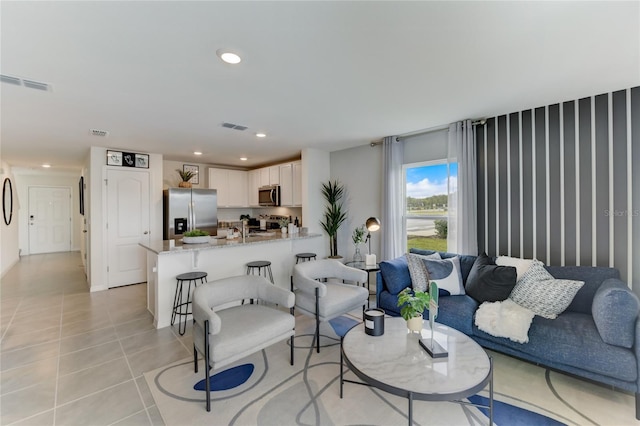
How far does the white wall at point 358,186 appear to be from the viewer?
16.0 feet

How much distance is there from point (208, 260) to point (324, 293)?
178cm

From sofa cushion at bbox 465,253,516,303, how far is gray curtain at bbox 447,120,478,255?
24.0 inches

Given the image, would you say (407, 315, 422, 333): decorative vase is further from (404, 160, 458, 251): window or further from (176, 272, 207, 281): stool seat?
(176, 272, 207, 281): stool seat

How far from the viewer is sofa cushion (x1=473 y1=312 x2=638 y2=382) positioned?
1951 mm

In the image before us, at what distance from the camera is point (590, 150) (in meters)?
2.84

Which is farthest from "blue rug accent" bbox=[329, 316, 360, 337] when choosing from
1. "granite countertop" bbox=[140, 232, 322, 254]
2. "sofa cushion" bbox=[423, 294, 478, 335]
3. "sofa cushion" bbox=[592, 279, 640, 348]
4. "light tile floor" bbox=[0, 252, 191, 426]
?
"sofa cushion" bbox=[592, 279, 640, 348]

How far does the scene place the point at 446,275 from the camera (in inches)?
122

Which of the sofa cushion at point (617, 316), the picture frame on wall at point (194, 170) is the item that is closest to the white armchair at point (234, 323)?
the sofa cushion at point (617, 316)

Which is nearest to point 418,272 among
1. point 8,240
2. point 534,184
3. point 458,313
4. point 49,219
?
point 458,313

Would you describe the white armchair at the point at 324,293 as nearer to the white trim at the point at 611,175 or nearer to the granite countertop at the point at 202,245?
the granite countertop at the point at 202,245

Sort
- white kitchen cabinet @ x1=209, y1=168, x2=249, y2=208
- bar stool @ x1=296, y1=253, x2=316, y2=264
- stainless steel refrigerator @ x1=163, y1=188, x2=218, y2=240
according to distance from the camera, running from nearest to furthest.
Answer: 1. bar stool @ x1=296, y1=253, x2=316, y2=264
2. stainless steel refrigerator @ x1=163, y1=188, x2=218, y2=240
3. white kitchen cabinet @ x1=209, y1=168, x2=249, y2=208

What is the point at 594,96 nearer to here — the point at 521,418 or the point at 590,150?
the point at 590,150

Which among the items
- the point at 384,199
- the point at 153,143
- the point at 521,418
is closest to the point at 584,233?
the point at 521,418

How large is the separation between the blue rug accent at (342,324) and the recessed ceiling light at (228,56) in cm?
287
